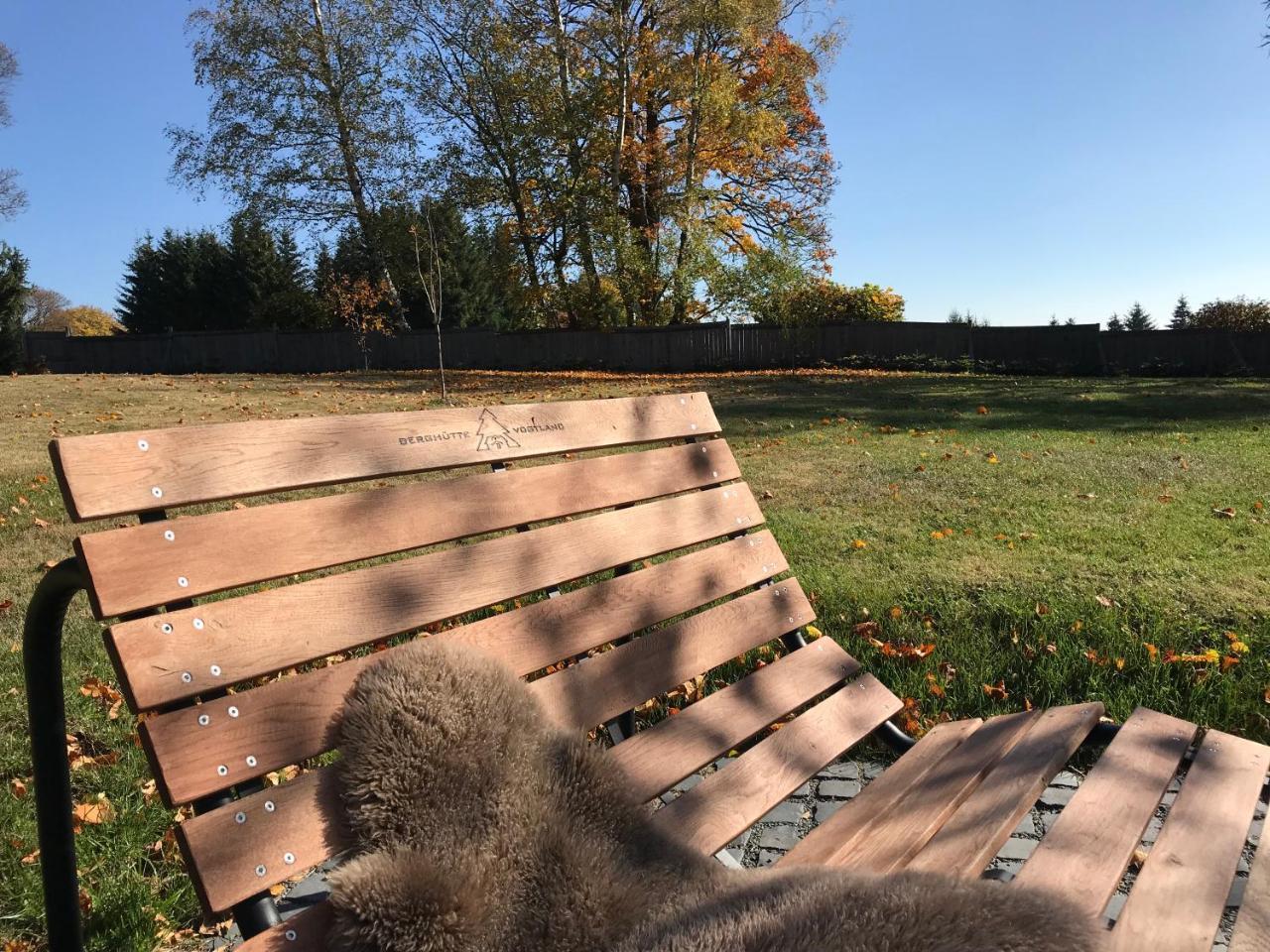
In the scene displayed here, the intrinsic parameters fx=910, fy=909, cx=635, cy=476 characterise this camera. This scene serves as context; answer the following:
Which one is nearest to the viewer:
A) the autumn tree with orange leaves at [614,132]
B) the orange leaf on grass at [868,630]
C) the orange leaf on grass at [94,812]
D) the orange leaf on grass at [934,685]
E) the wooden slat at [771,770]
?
the wooden slat at [771,770]

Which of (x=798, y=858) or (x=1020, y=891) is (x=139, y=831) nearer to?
(x=798, y=858)

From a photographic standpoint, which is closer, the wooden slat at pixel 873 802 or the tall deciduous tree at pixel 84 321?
the wooden slat at pixel 873 802

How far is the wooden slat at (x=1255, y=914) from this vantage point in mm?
1390

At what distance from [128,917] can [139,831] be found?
17.0 inches

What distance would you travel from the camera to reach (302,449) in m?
1.71

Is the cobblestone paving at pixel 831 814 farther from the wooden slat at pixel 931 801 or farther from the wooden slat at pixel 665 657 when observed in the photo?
the wooden slat at pixel 665 657

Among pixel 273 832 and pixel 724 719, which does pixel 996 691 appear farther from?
pixel 273 832

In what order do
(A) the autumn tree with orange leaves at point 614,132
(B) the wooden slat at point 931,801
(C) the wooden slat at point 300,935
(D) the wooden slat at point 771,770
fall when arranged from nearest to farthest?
(C) the wooden slat at point 300,935
(B) the wooden slat at point 931,801
(D) the wooden slat at point 771,770
(A) the autumn tree with orange leaves at point 614,132

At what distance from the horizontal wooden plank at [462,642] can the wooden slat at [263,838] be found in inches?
1.9

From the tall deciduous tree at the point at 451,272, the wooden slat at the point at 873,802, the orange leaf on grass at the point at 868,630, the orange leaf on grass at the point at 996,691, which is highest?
the tall deciduous tree at the point at 451,272

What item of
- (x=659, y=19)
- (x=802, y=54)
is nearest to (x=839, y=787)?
(x=659, y=19)

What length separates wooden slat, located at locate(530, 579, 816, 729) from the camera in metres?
1.98

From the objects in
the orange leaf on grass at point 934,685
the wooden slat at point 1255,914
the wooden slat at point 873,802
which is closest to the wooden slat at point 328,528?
the wooden slat at point 873,802

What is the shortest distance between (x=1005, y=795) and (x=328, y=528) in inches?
58.8
